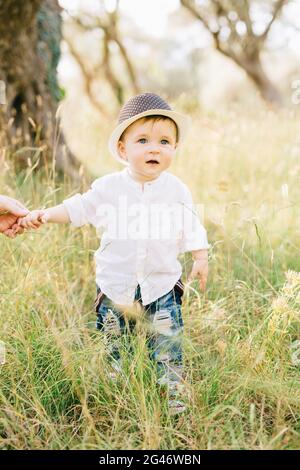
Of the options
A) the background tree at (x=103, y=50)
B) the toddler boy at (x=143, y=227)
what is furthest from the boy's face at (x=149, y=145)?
the background tree at (x=103, y=50)

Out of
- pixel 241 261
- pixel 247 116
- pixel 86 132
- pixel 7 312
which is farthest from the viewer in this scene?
pixel 247 116

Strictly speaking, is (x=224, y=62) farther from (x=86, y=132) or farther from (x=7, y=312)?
(x=7, y=312)

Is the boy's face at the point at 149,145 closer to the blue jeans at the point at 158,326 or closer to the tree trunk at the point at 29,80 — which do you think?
the blue jeans at the point at 158,326

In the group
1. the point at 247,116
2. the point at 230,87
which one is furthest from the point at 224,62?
the point at 247,116

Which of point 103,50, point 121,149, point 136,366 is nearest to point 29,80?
point 121,149

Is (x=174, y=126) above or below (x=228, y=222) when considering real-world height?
above

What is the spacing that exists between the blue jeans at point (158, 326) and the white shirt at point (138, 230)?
5 centimetres

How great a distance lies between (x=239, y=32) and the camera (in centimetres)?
1583

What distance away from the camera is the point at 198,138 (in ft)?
17.8

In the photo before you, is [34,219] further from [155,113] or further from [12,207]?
[155,113]

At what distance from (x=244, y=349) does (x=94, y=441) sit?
2.24 ft

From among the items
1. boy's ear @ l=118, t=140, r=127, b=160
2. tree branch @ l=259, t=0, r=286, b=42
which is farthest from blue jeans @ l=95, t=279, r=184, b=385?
tree branch @ l=259, t=0, r=286, b=42

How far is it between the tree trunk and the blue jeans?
75.3 inches

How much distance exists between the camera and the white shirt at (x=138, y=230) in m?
2.40
